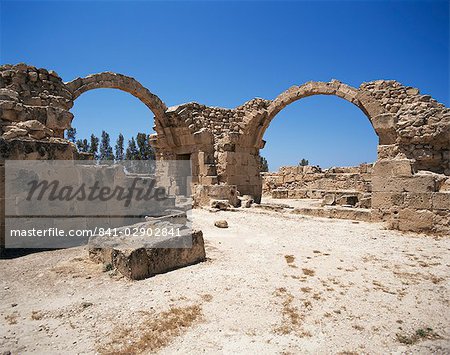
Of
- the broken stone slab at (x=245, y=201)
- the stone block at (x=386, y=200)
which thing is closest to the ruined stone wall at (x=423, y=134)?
the stone block at (x=386, y=200)

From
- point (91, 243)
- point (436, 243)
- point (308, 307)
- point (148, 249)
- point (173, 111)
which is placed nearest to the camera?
point (308, 307)

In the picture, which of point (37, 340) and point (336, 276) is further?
point (336, 276)

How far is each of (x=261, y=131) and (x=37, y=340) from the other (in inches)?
409

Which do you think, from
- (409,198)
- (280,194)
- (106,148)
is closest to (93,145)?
(106,148)

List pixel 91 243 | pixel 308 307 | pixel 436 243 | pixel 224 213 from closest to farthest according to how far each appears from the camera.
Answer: pixel 308 307
pixel 91 243
pixel 436 243
pixel 224 213

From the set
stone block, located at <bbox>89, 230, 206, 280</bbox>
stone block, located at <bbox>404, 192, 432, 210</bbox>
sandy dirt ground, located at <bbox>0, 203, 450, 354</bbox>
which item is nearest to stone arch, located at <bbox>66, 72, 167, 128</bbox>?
sandy dirt ground, located at <bbox>0, 203, 450, 354</bbox>

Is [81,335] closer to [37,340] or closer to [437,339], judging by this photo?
[37,340]

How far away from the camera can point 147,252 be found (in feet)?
12.1

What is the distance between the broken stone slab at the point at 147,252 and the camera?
3576mm

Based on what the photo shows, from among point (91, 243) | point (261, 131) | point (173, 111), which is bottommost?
point (91, 243)

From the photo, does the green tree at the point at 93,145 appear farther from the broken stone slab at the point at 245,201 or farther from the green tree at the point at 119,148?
the broken stone slab at the point at 245,201

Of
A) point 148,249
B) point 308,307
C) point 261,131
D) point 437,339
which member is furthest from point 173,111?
point 437,339

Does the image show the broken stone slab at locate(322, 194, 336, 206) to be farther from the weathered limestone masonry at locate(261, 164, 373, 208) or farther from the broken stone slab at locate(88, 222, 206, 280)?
the broken stone slab at locate(88, 222, 206, 280)

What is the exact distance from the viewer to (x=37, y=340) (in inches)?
91.8
